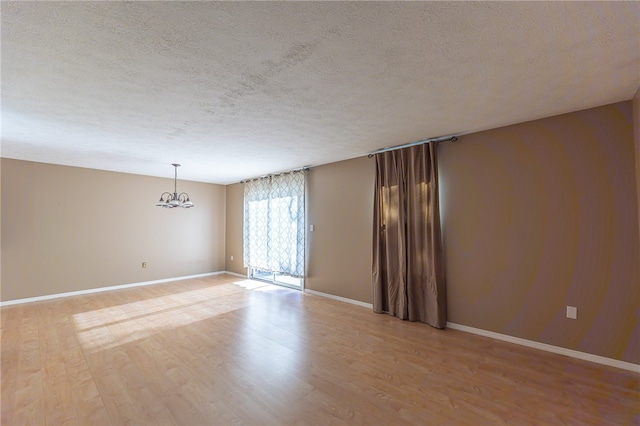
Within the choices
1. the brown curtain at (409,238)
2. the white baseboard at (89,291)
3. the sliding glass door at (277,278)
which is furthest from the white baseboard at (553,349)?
the white baseboard at (89,291)

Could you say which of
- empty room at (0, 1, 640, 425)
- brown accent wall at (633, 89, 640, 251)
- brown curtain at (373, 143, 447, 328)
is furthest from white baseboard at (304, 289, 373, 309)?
brown accent wall at (633, 89, 640, 251)

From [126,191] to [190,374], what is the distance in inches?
200

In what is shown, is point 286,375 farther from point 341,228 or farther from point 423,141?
point 423,141

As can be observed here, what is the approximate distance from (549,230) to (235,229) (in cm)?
660

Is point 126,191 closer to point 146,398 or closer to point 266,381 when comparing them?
point 146,398

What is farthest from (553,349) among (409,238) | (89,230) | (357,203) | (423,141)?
(89,230)

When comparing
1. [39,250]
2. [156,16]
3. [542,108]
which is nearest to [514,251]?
[542,108]

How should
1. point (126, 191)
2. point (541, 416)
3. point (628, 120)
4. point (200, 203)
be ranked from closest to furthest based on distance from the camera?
point (541, 416)
point (628, 120)
point (126, 191)
point (200, 203)

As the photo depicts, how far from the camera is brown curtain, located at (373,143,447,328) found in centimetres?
358

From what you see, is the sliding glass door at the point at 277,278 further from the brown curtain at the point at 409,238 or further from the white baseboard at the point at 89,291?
the brown curtain at the point at 409,238

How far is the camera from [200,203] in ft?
23.5

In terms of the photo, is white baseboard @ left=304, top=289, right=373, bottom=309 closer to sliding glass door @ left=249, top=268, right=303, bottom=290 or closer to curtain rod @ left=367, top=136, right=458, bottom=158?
sliding glass door @ left=249, top=268, right=303, bottom=290

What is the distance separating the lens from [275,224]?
6.00 meters

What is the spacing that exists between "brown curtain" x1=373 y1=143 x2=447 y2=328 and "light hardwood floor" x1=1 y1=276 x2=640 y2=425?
1.02ft
